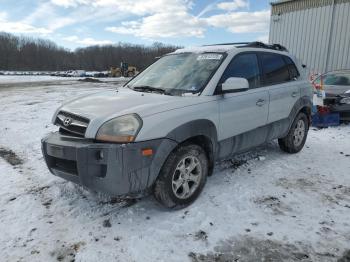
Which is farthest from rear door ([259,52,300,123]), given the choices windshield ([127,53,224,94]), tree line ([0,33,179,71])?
tree line ([0,33,179,71])

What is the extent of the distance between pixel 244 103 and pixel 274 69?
1.18 meters

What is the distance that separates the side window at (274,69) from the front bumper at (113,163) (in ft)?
7.46

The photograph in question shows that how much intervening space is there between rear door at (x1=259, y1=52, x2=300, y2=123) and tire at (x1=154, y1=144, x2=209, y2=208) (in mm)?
1680

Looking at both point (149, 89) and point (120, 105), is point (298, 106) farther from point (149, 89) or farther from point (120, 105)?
point (120, 105)

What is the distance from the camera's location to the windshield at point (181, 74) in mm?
3865

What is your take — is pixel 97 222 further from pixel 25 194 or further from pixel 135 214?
pixel 25 194

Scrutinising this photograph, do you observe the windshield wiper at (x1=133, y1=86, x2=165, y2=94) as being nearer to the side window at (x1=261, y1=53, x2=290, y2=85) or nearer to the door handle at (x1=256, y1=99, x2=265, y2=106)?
the door handle at (x1=256, y1=99, x2=265, y2=106)

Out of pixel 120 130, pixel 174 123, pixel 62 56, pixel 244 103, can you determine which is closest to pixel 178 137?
pixel 174 123

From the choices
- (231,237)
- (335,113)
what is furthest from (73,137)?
(335,113)

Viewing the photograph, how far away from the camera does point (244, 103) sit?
4.19 m

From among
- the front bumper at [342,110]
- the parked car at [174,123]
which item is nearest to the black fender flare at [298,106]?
the parked car at [174,123]

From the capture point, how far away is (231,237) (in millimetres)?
3061

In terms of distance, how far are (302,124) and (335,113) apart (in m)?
3.13

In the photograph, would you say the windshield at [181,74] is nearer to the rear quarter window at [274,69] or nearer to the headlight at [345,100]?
the rear quarter window at [274,69]
